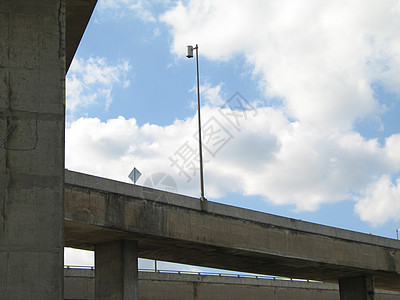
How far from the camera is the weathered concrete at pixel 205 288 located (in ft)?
108

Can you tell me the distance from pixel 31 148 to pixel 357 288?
89.5 ft

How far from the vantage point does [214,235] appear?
75.4 ft

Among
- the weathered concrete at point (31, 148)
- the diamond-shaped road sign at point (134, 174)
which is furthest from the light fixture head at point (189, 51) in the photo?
the weathered concrete at point (31, 148)

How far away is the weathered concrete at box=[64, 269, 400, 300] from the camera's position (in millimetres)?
33000

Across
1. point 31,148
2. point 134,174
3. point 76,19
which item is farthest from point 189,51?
point 31,148

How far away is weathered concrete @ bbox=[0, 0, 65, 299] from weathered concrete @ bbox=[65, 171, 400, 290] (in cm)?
1043

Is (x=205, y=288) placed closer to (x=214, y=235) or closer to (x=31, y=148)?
(x=214, y=235)

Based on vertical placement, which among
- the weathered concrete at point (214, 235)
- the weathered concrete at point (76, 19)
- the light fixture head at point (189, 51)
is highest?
the light fixture head at point (189, 51)

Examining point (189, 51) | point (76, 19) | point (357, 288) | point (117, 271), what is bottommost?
point (357, 288)

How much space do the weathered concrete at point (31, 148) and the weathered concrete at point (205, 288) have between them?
25.3m

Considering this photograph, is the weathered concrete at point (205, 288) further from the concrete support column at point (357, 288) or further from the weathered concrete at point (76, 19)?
the weathered concrete at point (76, 19)

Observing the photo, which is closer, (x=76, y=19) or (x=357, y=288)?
(x=76, y=19)

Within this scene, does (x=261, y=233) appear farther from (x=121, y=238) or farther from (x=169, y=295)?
(x=169, y=295)

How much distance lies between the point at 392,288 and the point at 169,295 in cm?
1405
